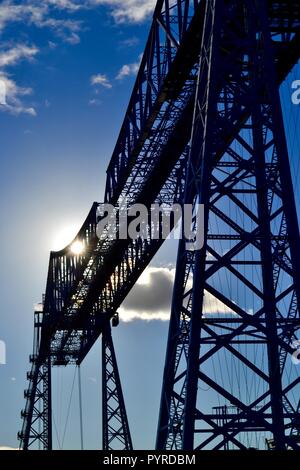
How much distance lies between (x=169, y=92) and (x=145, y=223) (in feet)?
37.4

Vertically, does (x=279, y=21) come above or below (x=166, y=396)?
above

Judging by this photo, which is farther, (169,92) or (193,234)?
(169,92)

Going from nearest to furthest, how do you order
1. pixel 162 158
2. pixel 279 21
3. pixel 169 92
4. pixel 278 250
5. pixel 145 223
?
1. pixel 278 250
2. pixel 279 21
3. pixel 169 92
4. pixel 162 158
5. pixel 145 223

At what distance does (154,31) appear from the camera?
2919cm

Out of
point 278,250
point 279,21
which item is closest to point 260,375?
point 278,250
